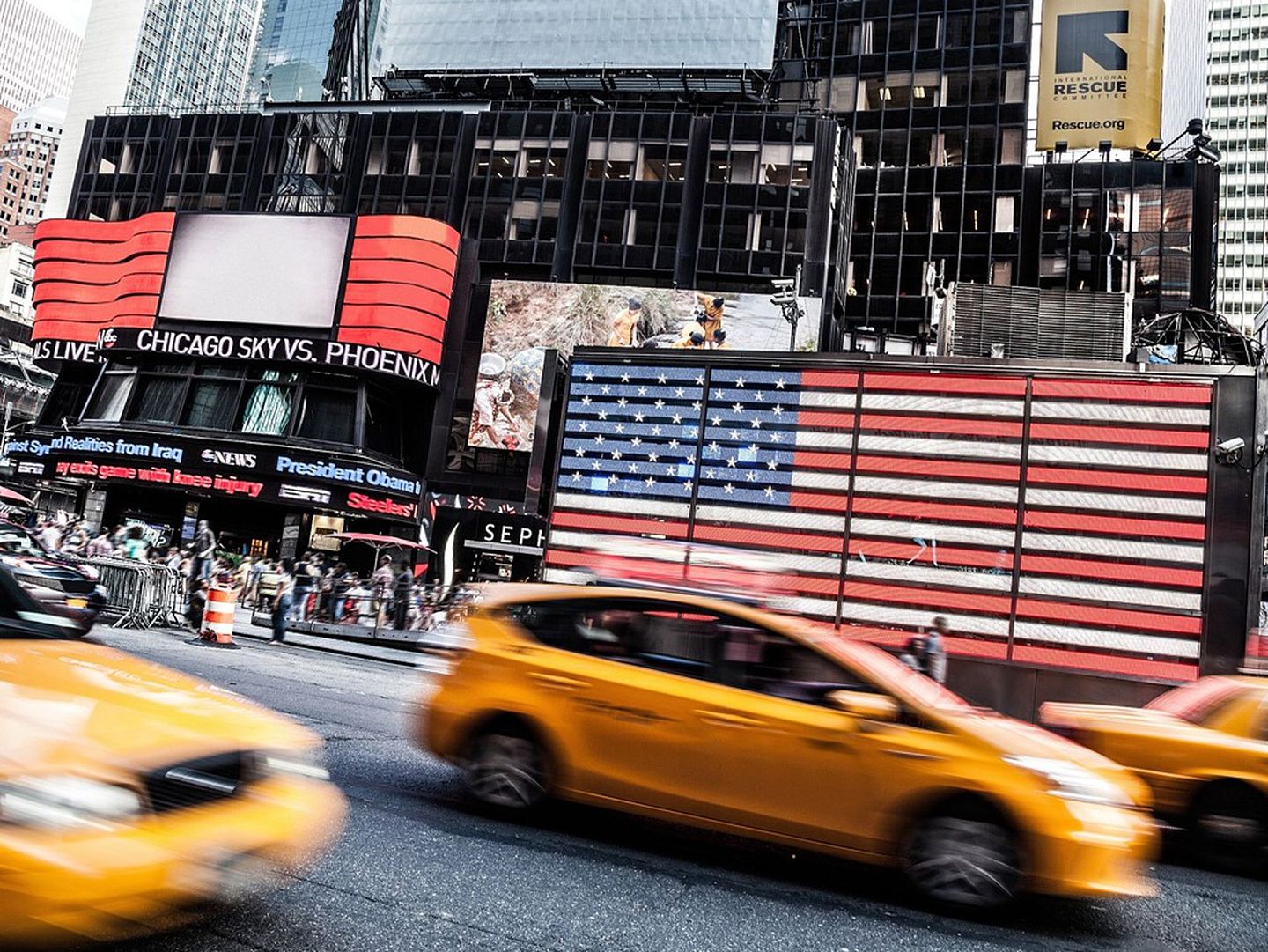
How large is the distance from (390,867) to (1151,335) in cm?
2681

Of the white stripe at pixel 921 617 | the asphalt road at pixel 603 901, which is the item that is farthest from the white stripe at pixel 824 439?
the asphalt road at pixel 603 901

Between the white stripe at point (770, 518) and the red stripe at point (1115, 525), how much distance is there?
3261 millimetres

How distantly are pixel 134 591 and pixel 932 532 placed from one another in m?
15.0

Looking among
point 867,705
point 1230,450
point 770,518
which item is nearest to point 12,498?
point 770,518

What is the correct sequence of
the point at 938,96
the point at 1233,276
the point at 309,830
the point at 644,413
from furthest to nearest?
the point at 1233,276 < the point at 938,96 < the point at 644,413 < the point at 309,830

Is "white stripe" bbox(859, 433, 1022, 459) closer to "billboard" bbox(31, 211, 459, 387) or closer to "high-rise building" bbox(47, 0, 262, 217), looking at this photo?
"billboard" bbox(31, 211, 459, 387)

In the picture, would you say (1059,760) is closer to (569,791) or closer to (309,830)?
(569,791)

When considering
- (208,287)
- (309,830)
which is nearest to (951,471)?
(309,830)

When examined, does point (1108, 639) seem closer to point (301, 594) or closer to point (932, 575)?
point (932, 575)

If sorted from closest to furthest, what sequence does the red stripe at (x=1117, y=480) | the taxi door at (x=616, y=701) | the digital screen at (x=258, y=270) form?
the taxi door at (x=616, y=701) < the red stripe at (x=1117, y=480) < the digital screen at (x=258, y=270)

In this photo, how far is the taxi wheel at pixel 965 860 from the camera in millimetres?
5316

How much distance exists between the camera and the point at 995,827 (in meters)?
5.36

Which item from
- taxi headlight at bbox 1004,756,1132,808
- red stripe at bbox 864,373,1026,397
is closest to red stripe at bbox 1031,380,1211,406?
red stripe at bbox 864,373,1026,397

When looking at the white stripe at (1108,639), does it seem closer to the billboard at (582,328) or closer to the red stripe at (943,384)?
the red stripe at (943,384)
